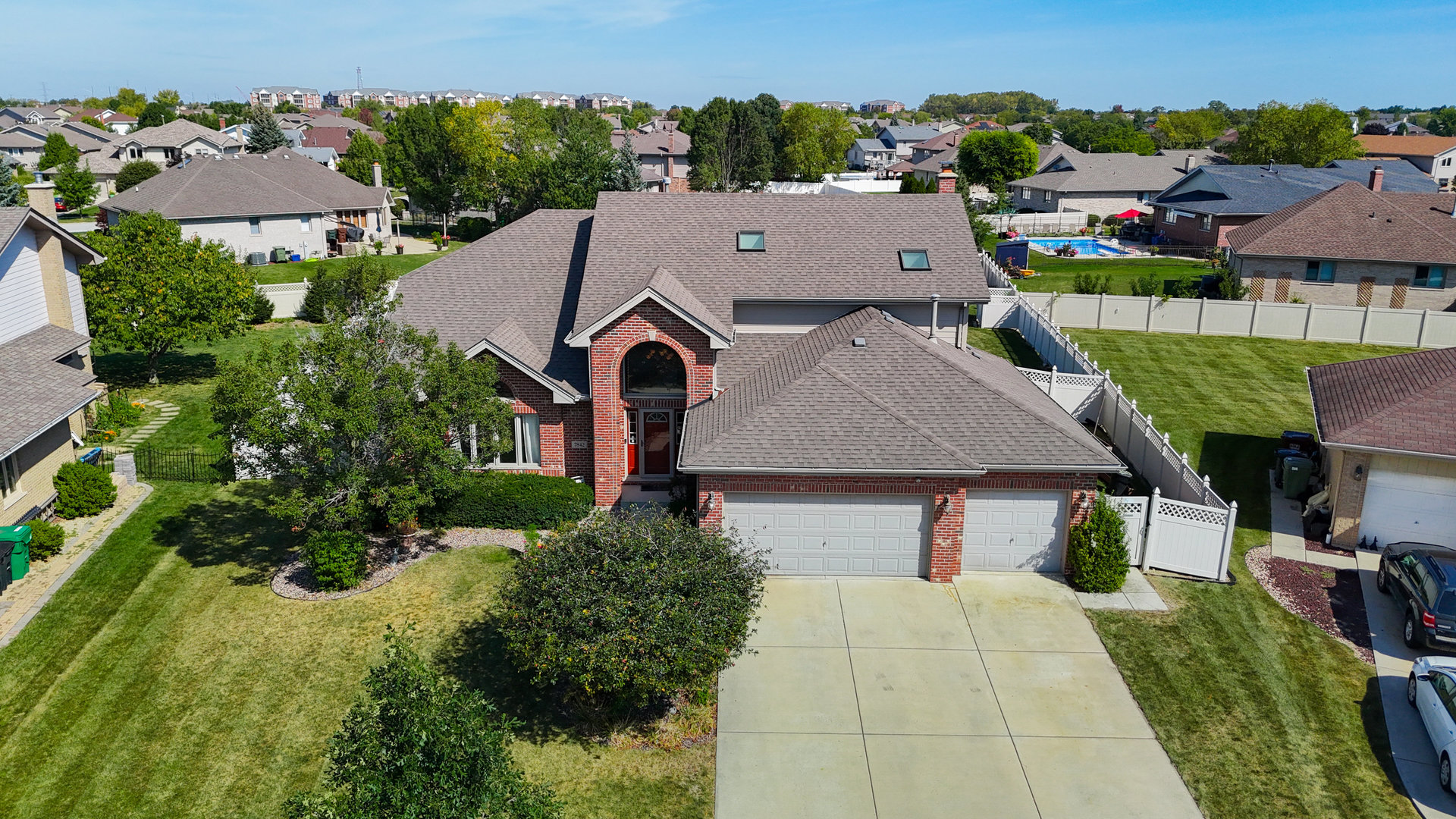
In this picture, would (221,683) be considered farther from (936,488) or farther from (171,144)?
(171,144)

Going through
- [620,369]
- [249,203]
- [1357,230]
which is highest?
[249,203]

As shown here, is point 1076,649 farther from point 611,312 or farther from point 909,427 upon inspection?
point 611,312

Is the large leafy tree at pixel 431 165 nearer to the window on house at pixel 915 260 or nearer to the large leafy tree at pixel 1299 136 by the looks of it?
the window on house at pixel 915 260

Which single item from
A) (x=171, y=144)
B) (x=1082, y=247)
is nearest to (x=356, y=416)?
(x=1082, y=247)

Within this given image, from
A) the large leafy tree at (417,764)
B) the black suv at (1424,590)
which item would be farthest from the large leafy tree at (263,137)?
the black suv at (1424,590)

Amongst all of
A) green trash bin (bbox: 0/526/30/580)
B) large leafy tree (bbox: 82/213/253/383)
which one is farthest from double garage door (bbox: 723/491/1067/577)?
large leafy tree (bbox: 82/213/253/383)
